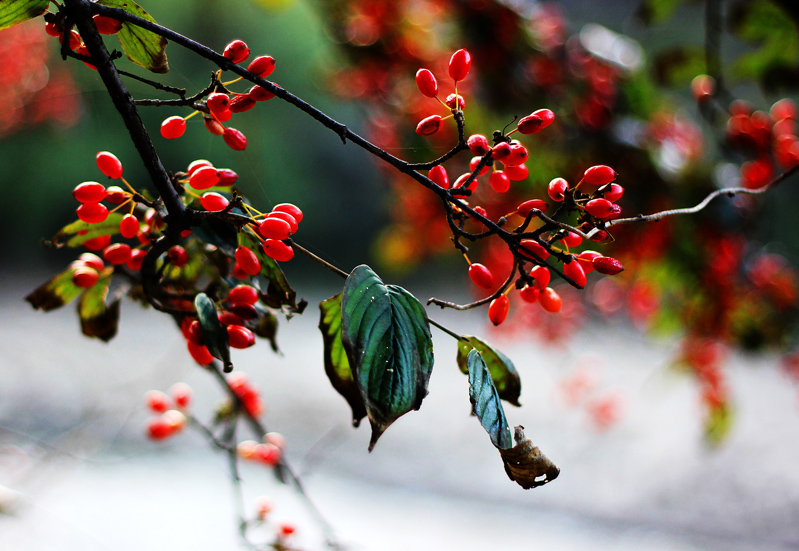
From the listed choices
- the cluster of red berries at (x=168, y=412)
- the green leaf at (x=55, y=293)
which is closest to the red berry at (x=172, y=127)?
the green leaf at (x=55, y=293)

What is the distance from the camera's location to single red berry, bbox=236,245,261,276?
23 centimetres

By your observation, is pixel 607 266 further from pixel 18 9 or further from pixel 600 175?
pixel 18 9

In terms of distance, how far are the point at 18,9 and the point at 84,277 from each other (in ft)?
0.45

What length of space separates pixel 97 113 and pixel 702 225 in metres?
0.87

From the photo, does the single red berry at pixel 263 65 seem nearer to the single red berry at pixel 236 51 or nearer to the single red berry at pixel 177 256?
the single red berry at pixel 236 51

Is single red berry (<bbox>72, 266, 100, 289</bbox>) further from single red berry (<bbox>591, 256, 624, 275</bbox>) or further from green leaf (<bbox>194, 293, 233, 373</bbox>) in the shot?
single red berry (<bbox>591, 256, 624, 275</bbox>)

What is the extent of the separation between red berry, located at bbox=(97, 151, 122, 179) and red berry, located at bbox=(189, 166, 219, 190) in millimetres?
56

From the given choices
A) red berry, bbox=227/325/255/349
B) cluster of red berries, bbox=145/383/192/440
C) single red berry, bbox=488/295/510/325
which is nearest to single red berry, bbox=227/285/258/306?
red berry, bbox=227/325/255/349

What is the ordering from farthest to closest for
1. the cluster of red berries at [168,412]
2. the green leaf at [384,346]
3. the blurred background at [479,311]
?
the blurred background at [479,311], the cluster of red berries at [168,412], the green leaf at [384,346]

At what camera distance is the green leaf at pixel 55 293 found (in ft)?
1.02

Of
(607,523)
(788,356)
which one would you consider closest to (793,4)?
(788,356)

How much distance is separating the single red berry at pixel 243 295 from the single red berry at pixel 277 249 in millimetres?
38

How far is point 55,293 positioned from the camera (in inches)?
12.4

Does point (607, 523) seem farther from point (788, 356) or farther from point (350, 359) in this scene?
point (350, 359)
